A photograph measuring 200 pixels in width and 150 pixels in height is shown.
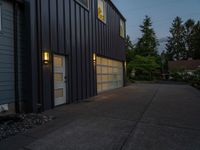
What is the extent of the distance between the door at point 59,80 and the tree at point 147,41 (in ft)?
119

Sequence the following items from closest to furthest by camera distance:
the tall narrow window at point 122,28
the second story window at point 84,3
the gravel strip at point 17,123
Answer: the gravel strip at point 17,123
the second story window at point 84,3
the tall narrow window at point 122,28

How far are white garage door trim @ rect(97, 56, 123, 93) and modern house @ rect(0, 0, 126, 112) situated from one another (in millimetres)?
976

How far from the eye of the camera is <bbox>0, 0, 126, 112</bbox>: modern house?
5504mm

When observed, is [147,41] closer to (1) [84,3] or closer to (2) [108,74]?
(2) [108,74]

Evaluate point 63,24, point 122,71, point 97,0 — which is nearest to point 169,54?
point 122,71

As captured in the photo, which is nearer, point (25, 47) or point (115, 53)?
point (25, 47)

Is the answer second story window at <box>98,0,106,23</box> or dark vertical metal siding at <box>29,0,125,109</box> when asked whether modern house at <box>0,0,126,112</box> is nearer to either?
dark vertical metal siding at <box>29,0,125,109</box>

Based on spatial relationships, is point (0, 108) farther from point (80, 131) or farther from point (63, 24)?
point (63, 24)

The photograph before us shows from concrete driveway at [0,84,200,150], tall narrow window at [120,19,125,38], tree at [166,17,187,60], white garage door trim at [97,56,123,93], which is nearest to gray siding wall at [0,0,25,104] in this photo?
concrete driveway at [0,84,200,150]

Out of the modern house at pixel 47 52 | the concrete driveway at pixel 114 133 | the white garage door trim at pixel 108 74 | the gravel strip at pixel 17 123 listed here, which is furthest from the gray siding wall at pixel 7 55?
the white garage door trim at pixel 108 74

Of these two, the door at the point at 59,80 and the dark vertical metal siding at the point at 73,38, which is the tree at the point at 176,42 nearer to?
the dark vertical metal siding at the point at 73,38

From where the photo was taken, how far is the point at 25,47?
5.84 metres

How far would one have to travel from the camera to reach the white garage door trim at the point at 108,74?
11.7m

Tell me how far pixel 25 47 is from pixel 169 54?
52.0 metres
